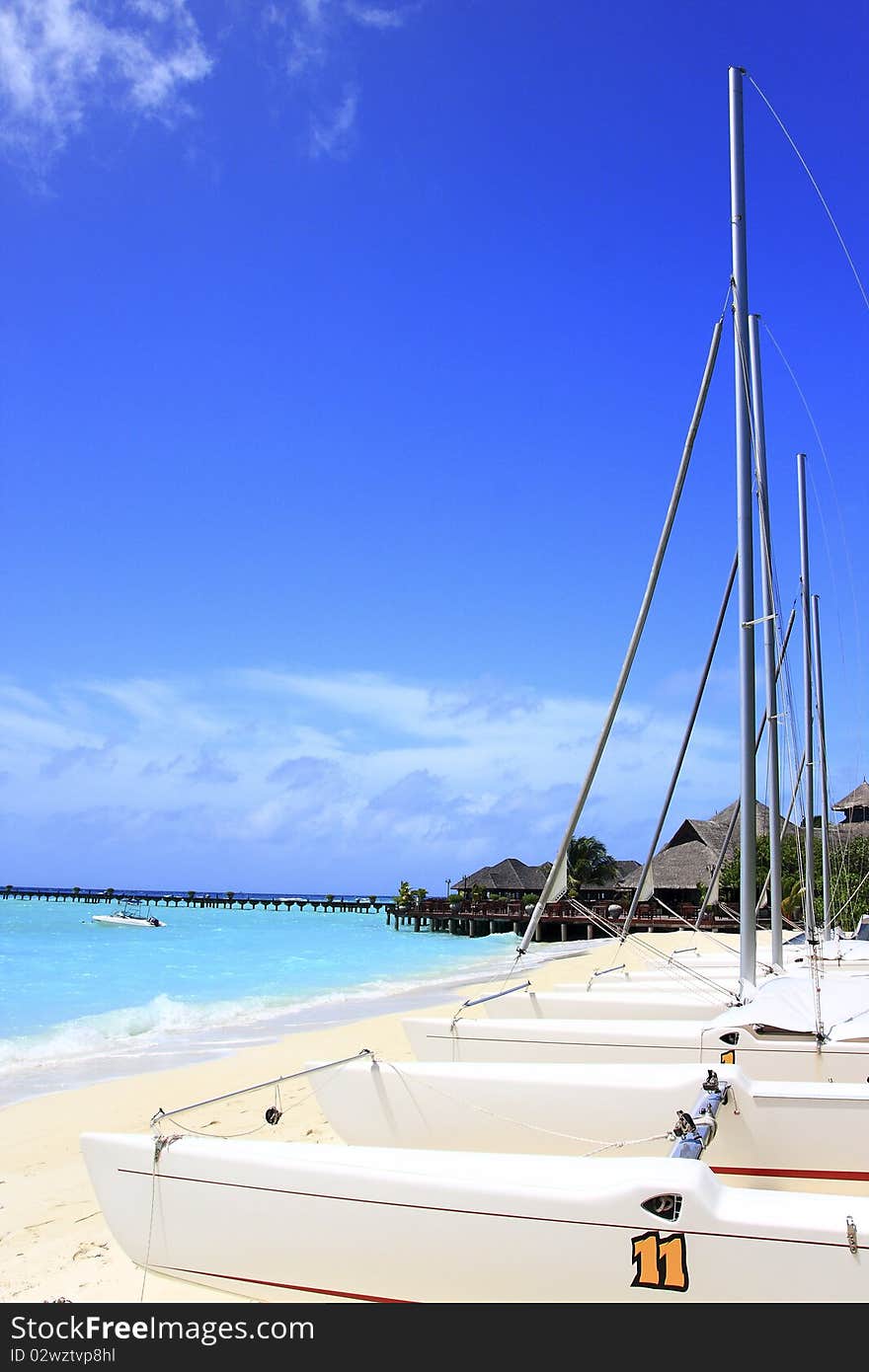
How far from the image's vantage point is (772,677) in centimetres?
1015

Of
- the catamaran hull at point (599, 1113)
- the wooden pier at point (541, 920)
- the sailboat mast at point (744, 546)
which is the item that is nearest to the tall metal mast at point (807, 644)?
the sailboat mast at point (744, 546)

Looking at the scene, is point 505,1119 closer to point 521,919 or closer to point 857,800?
point 857,800

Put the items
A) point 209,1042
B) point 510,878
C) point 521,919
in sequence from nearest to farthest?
point 209,1042
point 521,919
point 510,878

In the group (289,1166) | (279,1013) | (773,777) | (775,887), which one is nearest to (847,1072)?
(289,1166)

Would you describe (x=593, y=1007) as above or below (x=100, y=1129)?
above

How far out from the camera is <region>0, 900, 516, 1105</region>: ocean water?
41.4ft

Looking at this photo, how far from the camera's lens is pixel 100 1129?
25.9ft

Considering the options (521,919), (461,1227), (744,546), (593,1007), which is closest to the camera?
(461,1227)

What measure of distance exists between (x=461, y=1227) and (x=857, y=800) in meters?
42.8

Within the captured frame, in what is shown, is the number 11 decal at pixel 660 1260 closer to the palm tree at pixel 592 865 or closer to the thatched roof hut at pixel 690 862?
the thatched roof hut at pixel 690 862

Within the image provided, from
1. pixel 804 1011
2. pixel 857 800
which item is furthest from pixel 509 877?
pixel 804 1011

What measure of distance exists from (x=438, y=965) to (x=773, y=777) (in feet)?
68.9

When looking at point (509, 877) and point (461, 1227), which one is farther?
point (509, 877)
